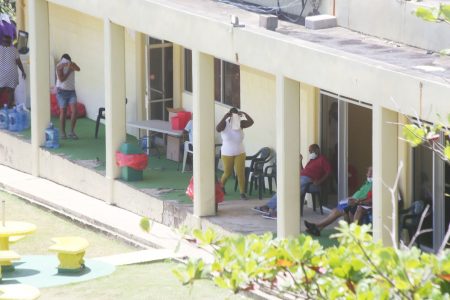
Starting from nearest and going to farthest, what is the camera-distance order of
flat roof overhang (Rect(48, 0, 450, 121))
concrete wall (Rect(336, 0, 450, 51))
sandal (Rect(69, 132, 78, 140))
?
1. flat roof overhang (Rect(48, 0, 450, 121))
2. concrete wall (Rect(336, 0, 450, 51))
3. sandal (Rect(69, 132, 78, 140))

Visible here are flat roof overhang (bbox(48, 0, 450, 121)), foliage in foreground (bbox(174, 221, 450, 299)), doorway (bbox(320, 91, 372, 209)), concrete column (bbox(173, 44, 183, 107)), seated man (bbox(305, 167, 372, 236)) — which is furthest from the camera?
concrete column (bbox(173, 44, 183, 107))

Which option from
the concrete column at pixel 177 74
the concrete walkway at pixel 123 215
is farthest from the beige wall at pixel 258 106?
the concrete column at pixel 177 74

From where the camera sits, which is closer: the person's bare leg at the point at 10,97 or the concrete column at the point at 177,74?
the concrete column at the point at 177,74

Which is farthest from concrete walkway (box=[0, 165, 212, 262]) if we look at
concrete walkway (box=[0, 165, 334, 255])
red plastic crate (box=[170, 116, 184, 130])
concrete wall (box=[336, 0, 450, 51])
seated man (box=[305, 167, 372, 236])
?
concrete wall (box=[336, 0, 450, 51])

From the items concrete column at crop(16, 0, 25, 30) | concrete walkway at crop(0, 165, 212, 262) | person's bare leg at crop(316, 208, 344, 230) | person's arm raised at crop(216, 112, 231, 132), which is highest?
concrete column at crop(16, 0, 25, 30)

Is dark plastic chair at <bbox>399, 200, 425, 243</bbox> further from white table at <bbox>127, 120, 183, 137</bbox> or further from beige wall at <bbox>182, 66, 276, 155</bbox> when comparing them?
white table at <bbox>127, 120, 183, 137</bbox>

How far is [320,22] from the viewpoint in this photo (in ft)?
57.1

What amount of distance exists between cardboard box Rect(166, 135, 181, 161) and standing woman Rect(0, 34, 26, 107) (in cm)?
383

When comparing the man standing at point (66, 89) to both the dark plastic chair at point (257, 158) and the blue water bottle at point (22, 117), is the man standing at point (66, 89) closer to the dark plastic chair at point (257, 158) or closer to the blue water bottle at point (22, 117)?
the blue water bottle at point (22, 117)

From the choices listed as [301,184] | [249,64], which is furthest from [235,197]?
[249,64]

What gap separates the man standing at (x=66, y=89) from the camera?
23.0 m

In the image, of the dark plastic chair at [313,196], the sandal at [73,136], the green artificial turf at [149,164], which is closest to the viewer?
the dark plastic chair at [313,196]

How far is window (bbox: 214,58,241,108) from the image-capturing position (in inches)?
820

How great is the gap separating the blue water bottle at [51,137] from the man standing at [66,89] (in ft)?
2.40
